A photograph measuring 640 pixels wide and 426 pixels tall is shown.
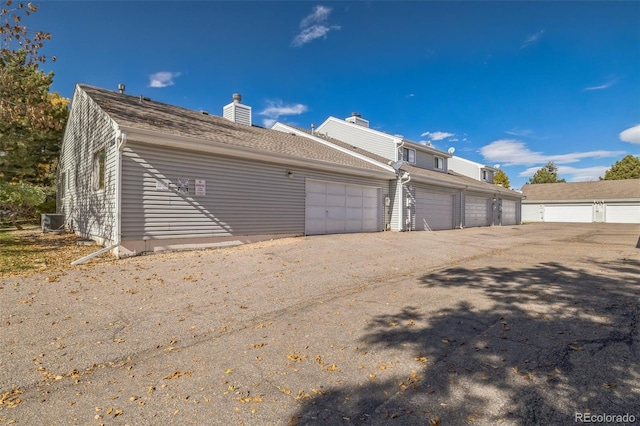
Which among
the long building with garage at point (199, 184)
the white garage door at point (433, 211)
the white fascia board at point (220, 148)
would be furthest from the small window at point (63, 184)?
the white garage door at point (433, 211)

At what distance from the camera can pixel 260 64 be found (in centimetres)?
1691

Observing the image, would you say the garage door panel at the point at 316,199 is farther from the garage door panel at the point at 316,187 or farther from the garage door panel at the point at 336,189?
the garage door panel at the point at 336,189

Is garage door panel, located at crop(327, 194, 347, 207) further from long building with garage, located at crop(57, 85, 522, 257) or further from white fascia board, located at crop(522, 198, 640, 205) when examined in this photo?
white fascia board, located at crop(522, 198, 640, 205)

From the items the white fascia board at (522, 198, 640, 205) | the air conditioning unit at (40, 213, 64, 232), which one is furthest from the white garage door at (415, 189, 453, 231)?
the white fascia board at (522, 198, 640, 205)

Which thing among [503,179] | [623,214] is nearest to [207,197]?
[623,214]

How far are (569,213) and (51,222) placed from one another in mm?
45523

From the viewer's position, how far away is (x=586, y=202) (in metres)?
35.5

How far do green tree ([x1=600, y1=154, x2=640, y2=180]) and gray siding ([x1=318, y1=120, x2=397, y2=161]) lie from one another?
52772 mm

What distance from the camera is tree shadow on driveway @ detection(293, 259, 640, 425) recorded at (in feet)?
7.73

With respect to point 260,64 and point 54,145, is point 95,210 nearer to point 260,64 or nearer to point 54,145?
point 260,64

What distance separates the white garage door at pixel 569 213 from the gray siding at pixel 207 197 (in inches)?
1476

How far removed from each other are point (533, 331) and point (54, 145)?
29372 mm

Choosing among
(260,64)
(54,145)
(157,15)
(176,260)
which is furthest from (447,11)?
(54,145)

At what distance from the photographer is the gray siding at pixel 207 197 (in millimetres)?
8336
